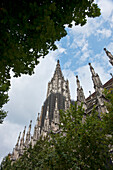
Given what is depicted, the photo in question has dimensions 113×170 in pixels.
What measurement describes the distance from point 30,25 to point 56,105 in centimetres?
2757

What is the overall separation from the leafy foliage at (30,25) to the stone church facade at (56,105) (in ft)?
23.6

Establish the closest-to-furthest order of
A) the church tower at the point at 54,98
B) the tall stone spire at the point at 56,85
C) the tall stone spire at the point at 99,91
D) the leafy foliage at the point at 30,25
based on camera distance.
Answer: the leafy foliage at the point at 30,25 → the tall stone spire at the point at 99,91 → the church tower at the point at 54,98 → the tall stone spire at the point at 56,85

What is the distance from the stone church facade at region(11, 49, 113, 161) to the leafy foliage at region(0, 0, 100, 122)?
718cm

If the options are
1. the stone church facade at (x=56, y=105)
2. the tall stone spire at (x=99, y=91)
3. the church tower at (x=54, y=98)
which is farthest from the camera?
the church tower at (x=54, y=98)

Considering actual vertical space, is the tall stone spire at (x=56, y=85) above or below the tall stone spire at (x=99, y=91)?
above

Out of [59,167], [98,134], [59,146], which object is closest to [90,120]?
[98,134]

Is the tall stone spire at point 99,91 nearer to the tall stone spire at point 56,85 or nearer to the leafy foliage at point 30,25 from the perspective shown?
the leafy foliage at point 30,25

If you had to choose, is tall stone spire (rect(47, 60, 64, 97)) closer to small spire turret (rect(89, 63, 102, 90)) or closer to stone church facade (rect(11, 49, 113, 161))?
stone church facade (rect(11, 49, 113, 161))

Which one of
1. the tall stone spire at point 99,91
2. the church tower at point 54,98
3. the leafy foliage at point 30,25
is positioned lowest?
the leafy foliage at point 30,25

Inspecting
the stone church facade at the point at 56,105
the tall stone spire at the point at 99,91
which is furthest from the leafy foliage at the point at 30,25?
the tall stone spire at the point at 99,91

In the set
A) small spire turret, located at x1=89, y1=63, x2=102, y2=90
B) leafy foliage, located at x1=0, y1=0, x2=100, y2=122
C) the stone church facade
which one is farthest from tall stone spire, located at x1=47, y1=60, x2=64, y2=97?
leafy foliage, located at x1=0, y1=0, x2=100, y2=122

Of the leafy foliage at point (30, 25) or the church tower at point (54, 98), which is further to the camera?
the church tower at point (54, 98)

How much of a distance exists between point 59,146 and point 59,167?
103 centimetres

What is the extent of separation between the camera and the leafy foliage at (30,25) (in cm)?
307
